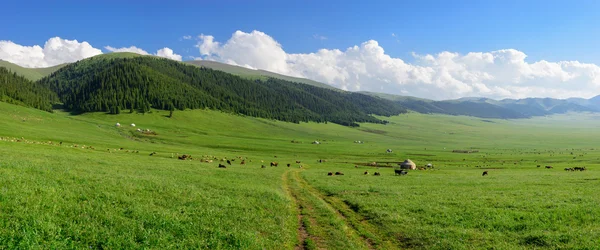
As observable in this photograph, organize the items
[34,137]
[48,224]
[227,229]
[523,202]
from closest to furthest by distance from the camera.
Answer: [48,224], [227,229], [523,202], [34,137]

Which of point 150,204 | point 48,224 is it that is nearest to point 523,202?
point 150,204

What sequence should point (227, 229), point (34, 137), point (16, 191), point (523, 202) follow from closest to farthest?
point (16, 191)
point (227, 229)
point (523, 202)
point (34, 137)

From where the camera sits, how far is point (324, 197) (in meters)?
32.6

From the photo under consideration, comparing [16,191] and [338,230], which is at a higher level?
[16,191]

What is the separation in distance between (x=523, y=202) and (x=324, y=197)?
17571 mm

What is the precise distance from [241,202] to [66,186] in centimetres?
1104

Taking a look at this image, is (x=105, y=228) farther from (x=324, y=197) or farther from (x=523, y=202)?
(x=523, y=202)

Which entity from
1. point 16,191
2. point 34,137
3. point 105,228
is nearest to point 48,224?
point 105,228

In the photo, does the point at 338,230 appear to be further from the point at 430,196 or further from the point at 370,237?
the point at 430,196

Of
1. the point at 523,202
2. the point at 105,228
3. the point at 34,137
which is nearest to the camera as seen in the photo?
the point at 105,228

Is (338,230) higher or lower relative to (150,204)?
lower

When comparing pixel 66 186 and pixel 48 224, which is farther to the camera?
pixel 66 186

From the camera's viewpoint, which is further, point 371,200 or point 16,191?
point 371,200

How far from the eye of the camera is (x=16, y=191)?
15781mm
